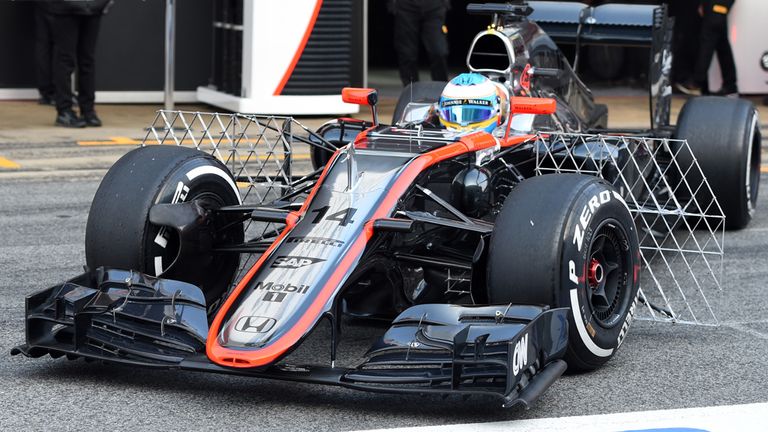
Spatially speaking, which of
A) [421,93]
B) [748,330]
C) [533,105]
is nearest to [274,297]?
[533,105]

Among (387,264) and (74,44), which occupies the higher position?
(74,44)

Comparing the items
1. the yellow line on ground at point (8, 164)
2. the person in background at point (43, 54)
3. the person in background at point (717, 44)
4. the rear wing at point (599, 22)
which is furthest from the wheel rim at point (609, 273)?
the person in background at point (717, 44)

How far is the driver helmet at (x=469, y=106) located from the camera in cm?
694

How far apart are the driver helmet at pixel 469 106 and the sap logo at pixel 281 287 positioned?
1893mm

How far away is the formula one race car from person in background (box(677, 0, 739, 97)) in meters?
8.92

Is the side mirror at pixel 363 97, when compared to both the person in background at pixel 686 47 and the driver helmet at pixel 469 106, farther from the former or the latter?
the person in background at pixel 686 47

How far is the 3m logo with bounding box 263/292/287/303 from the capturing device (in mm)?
5292

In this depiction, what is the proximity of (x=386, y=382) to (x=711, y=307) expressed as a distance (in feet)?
8.70

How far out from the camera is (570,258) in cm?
551

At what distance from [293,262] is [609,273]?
1.44 metres

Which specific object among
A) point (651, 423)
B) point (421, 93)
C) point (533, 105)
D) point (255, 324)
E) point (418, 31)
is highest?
point (418, 31)

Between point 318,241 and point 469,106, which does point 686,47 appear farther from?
point 318,241

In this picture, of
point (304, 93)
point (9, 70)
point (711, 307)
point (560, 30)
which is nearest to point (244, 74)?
point (304, 93)

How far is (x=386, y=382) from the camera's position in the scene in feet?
16.5
